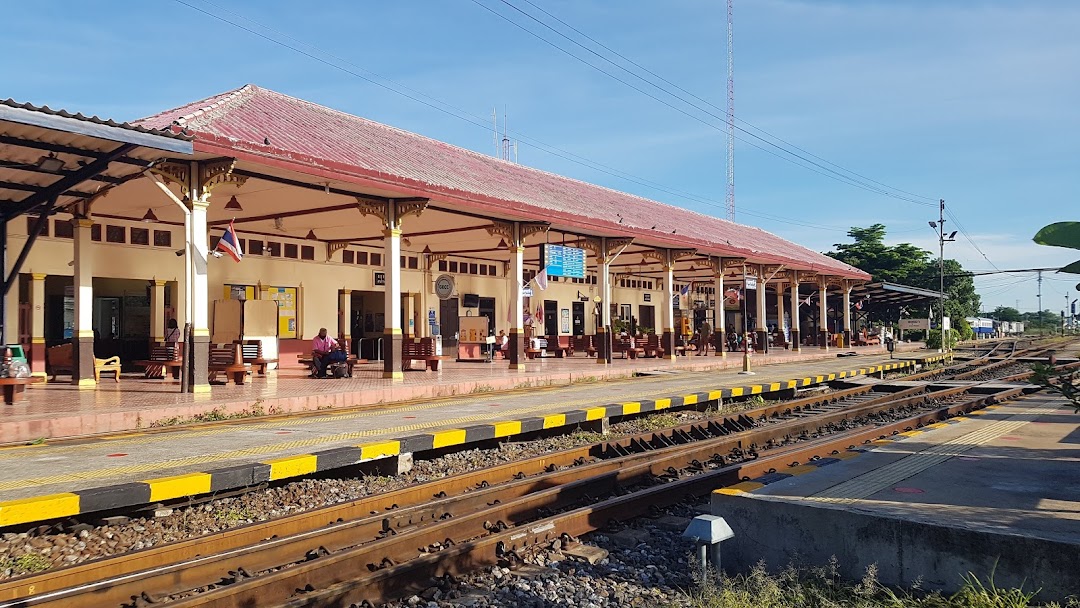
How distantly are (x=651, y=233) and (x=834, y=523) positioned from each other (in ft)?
55.7

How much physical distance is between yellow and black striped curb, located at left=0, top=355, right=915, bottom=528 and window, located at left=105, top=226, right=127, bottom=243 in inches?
427

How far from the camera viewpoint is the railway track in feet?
15.2

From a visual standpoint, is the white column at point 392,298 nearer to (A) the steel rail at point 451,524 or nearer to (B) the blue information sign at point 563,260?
(B) the blue information sign at point 563,260

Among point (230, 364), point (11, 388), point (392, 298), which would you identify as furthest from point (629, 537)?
point (230, 364)

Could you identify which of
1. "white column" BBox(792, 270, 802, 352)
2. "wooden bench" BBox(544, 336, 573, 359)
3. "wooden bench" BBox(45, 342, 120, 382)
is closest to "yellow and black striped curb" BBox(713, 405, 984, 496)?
"wooden bench" BBox(45, 342, 120, 382)

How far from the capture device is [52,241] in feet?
50.4

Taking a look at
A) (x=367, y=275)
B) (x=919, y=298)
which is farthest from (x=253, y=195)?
(x=919, y=298)

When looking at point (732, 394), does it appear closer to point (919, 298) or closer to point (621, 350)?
point (621, 350)

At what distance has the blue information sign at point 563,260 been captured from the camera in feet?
63.8

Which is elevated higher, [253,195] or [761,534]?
[253,195]

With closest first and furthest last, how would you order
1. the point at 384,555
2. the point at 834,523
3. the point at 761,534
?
the point at 834,523
the point at 761,534
the point at 384,555

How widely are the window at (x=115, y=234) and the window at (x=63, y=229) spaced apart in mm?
707

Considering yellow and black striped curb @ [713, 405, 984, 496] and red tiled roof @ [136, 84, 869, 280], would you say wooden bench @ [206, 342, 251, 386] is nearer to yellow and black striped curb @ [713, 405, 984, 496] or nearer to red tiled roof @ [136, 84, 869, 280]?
red tiled roof @ [136, 84, 869, 280]

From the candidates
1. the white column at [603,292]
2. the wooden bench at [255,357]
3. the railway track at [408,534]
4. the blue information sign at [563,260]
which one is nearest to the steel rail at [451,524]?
the railway track at [408,534]
